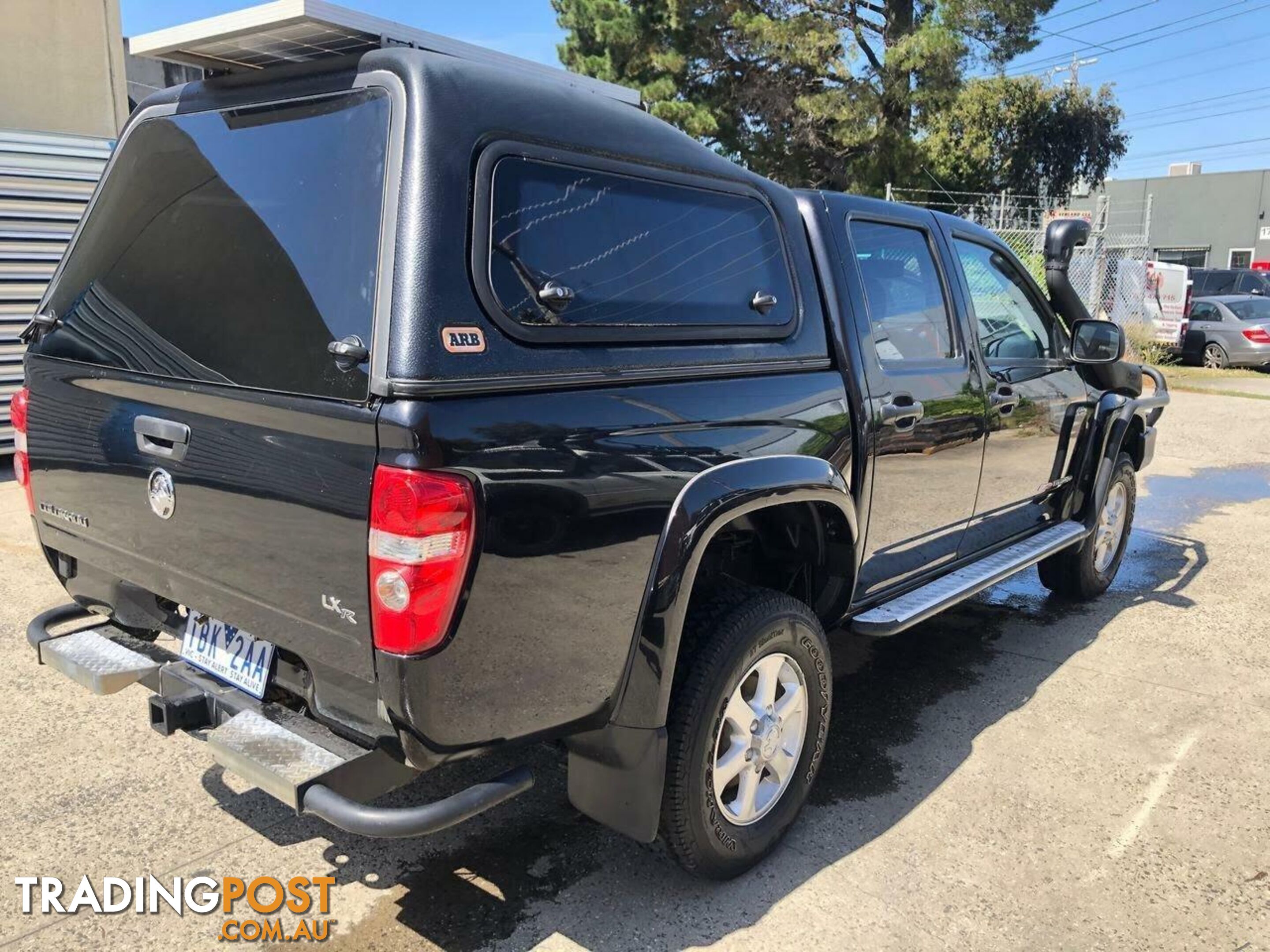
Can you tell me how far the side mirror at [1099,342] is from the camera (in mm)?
4695

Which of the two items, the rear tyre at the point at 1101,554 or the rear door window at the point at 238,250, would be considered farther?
the rear tyre at the point at 1101,554

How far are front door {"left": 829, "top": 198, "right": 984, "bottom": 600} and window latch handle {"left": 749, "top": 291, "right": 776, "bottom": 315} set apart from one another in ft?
1.41

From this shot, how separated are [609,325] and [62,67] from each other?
10010mm

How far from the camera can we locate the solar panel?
96.0 inches

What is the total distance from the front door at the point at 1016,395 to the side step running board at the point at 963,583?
100mm

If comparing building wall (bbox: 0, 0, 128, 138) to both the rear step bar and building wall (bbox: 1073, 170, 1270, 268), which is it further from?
building wall (bbox: 1073, 170, 1270, 268)

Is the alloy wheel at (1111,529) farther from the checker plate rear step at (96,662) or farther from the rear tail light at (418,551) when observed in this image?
the checker plate rear step at (96,662)

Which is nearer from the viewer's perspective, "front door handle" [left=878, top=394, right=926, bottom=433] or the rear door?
the rear door

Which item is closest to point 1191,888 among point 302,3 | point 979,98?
point 302,3

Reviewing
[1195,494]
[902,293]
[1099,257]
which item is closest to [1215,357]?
[1099,257]

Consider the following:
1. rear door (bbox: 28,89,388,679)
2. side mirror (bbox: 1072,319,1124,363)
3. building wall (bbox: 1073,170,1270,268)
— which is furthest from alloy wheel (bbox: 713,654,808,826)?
building wall (bbox: 1073,170,1270,268)

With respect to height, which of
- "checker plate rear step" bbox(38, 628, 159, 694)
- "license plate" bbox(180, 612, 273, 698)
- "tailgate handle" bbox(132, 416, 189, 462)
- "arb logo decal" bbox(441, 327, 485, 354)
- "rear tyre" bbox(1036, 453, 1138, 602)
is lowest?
"rear tyre" bbox(1036, 453, 1138, 602)

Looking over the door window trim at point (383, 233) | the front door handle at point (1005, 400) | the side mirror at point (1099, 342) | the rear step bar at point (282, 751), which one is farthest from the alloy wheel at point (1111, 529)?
the door window trim at point (383, 233)

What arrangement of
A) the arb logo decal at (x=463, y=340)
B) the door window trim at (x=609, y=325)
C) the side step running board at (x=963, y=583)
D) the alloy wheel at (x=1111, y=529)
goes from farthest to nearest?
1. the alloy wheel at (x=1111, y=529)
2. the side step running board at (x=963, y=583)
3. the door window trim at (x=609, y=325)
4. the arb logo decal at (x=463, y=340)
